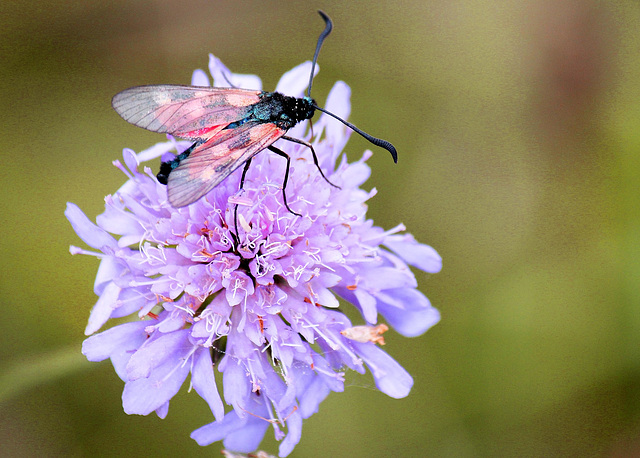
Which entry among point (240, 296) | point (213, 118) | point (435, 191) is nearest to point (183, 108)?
point (213, 118)

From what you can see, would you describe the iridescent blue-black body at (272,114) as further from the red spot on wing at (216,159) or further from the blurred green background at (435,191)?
the blurred green background at (435,191)

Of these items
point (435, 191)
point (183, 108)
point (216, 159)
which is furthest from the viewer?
point (435, 191)

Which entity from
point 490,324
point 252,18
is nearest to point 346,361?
point 490,324

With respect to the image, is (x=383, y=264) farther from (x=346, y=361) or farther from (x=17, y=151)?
(x=17, y=151)

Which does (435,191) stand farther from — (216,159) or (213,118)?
(216,159)

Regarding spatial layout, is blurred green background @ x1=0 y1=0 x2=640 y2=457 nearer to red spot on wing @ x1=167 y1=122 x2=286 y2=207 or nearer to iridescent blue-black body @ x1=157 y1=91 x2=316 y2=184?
iridescent blue-black body @ x1=157 y1=91 x2=316 y2=184
